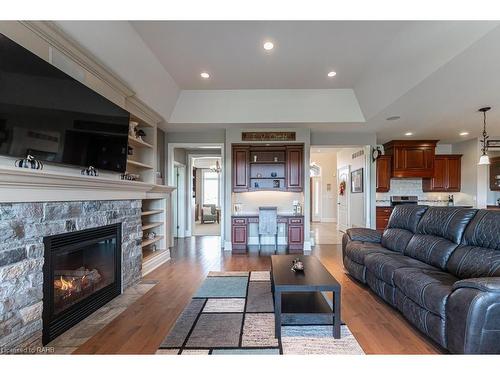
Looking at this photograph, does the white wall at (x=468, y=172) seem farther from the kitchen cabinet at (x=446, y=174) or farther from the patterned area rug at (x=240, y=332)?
the patterned area rug at (x=240, y=332)

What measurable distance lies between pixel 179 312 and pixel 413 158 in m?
6.91

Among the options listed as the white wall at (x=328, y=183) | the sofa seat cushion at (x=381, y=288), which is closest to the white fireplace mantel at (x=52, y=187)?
the sofa seat cushion at (x=381, y=288)

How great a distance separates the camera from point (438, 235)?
289cm

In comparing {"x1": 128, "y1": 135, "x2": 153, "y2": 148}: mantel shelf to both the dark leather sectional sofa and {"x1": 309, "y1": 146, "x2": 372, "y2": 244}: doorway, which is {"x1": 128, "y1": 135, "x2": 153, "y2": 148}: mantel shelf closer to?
the dark leather sectional sofa

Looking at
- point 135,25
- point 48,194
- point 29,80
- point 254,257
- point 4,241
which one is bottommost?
point 254,257

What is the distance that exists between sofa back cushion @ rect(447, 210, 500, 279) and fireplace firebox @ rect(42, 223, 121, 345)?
11.7 ft

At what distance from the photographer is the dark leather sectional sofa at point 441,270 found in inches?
65.8

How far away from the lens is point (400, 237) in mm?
3404

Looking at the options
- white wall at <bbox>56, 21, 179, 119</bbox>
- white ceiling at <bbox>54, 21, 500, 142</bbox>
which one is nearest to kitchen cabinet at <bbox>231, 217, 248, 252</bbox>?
white ceiling at <bbox>54, 21, 500, 142</bbox>

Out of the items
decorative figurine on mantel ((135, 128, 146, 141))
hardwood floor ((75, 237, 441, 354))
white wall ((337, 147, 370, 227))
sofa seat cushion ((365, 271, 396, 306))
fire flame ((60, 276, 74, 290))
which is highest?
decorative figurine on mantel ((135, 128, 146, 141))

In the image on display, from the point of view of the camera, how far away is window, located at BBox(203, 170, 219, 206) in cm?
1267

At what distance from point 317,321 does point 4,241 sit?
251 cm
